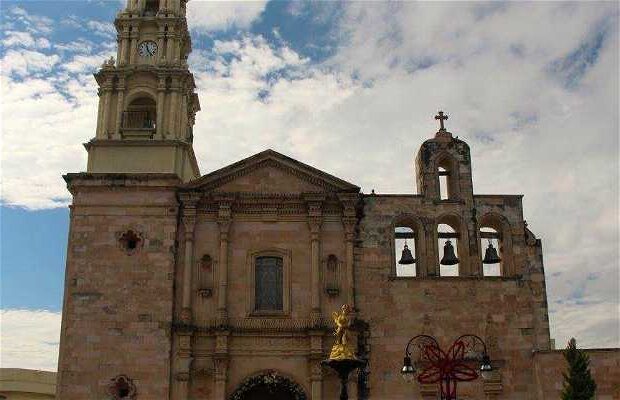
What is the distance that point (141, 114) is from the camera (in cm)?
3044

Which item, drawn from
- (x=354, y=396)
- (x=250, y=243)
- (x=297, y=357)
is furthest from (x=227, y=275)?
(x=354, y=396)

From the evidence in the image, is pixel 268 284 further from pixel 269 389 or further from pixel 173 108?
pixel 173 108

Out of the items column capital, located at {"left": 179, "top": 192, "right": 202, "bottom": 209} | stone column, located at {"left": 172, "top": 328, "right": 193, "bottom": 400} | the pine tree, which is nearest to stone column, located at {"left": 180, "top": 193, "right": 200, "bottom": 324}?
column capital, located at {"left": 179, "top": 192, "right": 202, "bottom": 209}

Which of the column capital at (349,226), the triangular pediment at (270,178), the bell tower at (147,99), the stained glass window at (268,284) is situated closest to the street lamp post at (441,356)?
the column capital at (349,226)

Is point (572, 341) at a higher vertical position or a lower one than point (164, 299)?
lower

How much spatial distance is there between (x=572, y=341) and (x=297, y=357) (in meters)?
8.62

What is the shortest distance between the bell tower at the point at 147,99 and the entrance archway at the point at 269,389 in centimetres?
795

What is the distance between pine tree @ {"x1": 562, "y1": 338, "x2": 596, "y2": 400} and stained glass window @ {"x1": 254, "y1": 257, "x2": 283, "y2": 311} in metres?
9.28

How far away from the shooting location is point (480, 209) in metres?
27.6

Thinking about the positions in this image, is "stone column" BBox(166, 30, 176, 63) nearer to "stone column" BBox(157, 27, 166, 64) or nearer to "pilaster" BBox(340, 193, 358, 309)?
"stone column" BBox(157, 27, 166, 64)

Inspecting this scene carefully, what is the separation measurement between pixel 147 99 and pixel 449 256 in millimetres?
12836

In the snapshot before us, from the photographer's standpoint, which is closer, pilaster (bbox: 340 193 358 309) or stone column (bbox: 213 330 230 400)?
stone column (bbox: 213 330 230 400)

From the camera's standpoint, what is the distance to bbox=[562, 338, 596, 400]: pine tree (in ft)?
74.4

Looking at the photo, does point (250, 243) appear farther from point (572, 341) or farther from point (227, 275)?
point (572, 341)
